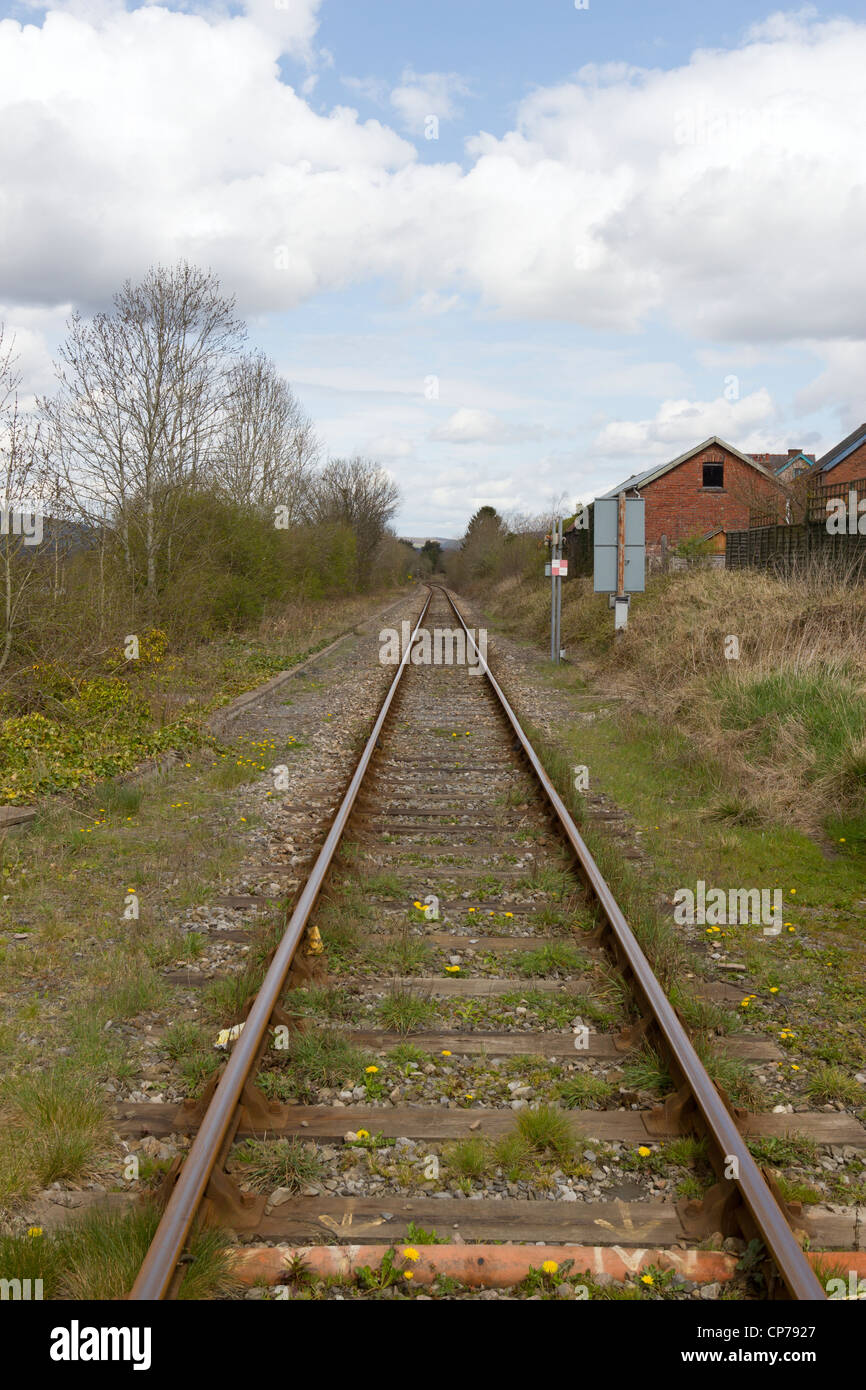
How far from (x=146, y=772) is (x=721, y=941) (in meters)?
5.77

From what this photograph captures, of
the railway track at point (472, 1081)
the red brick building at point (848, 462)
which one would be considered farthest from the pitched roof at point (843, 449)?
the railway track at point (472, 1081)

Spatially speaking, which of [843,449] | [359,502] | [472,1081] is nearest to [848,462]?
[843,449]

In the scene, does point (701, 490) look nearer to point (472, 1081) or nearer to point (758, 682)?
point (758, 682)

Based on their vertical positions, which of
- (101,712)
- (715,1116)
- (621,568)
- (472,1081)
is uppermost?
(621,568)

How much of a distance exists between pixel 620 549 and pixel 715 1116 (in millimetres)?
14164

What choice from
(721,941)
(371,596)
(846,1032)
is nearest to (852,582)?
(721,941)

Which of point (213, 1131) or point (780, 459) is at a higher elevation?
point (780, 459)

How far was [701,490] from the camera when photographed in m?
44.7

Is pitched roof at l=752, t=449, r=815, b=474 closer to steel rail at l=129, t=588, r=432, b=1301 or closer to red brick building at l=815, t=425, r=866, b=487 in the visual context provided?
red brick building at l=815, t=425, r=866, b=487

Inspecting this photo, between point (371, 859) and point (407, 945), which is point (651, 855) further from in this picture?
point (407, 945)

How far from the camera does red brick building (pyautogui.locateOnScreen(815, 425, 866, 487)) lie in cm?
4150

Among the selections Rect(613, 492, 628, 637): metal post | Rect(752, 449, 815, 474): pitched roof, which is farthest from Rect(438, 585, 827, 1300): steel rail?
Rect(752, 449, 815, 474): pitched roof
